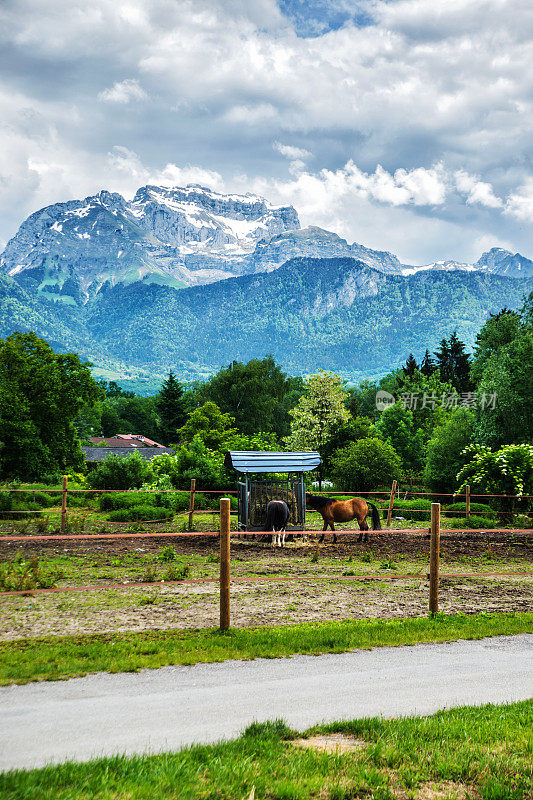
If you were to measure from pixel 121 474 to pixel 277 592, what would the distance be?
23077mm

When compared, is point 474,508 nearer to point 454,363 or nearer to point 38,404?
point 38,404

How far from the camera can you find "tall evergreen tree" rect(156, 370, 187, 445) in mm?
82500

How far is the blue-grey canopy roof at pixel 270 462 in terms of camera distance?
17828 mm

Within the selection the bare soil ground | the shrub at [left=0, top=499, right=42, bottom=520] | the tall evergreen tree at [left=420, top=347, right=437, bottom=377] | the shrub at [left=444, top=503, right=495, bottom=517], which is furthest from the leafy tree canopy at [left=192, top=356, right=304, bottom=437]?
the bare soil ground

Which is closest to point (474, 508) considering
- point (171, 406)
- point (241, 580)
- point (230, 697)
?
point (241, 580)

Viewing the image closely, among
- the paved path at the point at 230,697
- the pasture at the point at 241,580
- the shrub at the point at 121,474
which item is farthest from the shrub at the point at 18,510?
the paved path at the point at 230,697

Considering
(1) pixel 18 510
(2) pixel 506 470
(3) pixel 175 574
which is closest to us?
(3) pixel 175 574

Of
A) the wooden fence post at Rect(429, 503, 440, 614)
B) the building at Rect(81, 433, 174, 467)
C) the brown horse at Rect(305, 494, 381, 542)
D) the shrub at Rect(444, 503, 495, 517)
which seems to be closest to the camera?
the wooden fence post at Rect(429, 503, 440, 614)

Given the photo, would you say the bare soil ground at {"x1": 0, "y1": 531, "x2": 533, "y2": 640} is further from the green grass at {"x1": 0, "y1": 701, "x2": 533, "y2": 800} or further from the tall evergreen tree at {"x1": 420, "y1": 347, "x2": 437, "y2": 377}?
the tall evergreen tree at {"x1": 420, "y1": 347, "x2": 437, "y2": 377}

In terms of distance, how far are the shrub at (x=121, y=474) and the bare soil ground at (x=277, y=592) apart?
14.6 meters

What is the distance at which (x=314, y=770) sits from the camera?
3715 millimetres

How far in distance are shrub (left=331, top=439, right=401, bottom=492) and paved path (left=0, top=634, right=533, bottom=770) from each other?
923 inches

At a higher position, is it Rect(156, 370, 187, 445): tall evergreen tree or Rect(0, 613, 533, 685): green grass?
Rect(156, 370, 187, 445): tall evergreen tree

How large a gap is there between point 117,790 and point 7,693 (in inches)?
87.8
